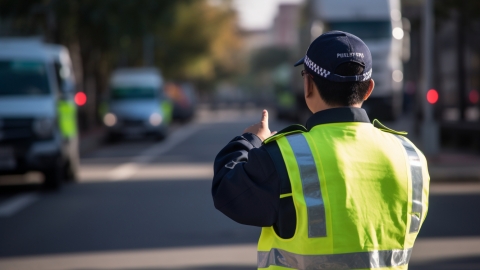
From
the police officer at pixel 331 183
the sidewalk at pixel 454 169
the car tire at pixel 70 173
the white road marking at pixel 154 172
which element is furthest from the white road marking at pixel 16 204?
the police officer at pixel 331 183

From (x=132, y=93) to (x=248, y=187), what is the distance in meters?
28.0

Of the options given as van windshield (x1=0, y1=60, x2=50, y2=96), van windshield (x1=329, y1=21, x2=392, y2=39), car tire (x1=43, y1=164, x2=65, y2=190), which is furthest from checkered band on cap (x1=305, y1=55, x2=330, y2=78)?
van windshield (x1=329, y1=21, x2=392, y2=39)

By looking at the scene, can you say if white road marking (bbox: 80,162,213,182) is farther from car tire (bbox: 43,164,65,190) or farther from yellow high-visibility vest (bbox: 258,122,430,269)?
yellow high-visibility vest (bbox: 258,122,430,269)

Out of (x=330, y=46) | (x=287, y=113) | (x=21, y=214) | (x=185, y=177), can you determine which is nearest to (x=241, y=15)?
(x=287, y=113)

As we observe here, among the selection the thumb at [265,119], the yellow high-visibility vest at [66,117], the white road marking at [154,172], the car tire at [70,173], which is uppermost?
the thumb at [265,119]

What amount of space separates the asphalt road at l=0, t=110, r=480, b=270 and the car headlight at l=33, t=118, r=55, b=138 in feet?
3.21

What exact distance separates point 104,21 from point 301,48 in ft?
22.6

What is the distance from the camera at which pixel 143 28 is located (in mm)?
29703

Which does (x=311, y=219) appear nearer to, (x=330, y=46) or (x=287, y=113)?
(x=330, y=46)

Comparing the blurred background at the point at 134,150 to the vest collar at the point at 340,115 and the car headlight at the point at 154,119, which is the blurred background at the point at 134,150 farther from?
the vest collar at the point at 340,115

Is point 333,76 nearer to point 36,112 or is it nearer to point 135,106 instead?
point 36,112

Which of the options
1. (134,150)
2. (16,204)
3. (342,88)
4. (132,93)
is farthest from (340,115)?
(132,93)

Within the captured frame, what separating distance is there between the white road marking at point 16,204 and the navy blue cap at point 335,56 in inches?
381

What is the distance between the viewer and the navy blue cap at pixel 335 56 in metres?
2.87
